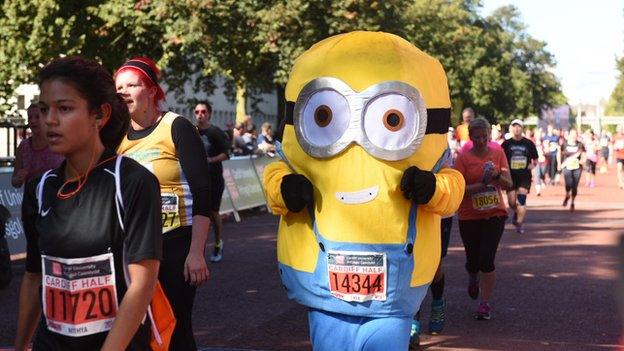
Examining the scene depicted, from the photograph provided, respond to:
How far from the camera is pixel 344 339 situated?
5.64m

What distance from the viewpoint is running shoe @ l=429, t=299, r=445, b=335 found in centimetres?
895

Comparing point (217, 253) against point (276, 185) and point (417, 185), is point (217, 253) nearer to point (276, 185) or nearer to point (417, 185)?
point (276, 185)

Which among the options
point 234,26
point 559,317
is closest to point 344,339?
point 559,317

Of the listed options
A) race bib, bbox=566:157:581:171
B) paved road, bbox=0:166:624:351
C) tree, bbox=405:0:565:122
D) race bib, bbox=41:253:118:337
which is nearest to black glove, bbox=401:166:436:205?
paved road, bbox=0:166:624:351

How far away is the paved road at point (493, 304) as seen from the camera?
28.7 ft

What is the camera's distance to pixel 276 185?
5832 millimetres

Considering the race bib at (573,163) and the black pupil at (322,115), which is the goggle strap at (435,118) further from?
the race bib at (573,163)

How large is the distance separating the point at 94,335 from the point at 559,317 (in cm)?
704

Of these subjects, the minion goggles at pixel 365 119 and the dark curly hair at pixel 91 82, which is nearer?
the dark curly hair at pixel 91 82

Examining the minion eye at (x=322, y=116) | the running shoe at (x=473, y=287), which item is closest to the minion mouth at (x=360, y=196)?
the minion eye at (x=322, y=116)

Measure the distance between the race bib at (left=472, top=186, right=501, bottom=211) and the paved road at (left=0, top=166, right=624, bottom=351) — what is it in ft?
2.99

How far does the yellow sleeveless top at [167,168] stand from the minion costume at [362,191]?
1.42ft

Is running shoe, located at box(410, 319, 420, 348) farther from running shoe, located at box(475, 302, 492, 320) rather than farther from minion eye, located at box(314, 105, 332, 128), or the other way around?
minion eye, located at box(314, 105, 332, 128)

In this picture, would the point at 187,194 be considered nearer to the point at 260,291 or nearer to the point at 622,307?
the point at 622,307
